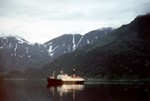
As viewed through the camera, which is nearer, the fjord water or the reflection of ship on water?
the fjord water

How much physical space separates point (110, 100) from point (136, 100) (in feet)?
19.2

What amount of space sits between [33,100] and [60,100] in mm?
6158

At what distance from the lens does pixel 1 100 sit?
6806 centimetres

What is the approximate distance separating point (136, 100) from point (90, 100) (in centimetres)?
1011

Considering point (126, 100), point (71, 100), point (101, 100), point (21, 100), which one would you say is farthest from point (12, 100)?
point (126, 100)

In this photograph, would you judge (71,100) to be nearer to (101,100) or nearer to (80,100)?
(80,100)

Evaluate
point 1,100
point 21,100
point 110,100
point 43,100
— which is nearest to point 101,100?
point 110,100

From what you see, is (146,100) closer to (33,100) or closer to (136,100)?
(136,100)

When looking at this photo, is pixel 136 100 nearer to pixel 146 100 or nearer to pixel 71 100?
pixel 146 100

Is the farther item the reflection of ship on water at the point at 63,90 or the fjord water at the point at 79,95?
the reflection of ship on water at the point at 63,90

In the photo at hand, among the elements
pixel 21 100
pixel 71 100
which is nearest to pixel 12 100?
pixel 21 100

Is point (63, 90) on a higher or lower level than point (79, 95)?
higher

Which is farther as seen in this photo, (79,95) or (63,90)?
(63,90)

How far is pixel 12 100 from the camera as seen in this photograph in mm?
68125
